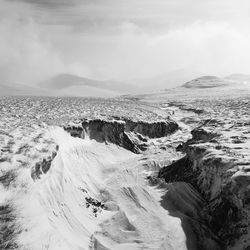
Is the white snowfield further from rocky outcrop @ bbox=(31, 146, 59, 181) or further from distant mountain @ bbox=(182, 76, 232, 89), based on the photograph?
distant mountain @ bbox=(182, 76, 232, 89)

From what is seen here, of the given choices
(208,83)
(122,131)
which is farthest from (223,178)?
(208,83)

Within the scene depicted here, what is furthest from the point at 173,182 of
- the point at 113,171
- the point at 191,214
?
A: the point at 113,171

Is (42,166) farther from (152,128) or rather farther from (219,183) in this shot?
(152,128)

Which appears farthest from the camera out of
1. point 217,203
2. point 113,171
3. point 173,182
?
point 113,171

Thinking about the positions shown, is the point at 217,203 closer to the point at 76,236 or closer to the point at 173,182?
the point at 173,182

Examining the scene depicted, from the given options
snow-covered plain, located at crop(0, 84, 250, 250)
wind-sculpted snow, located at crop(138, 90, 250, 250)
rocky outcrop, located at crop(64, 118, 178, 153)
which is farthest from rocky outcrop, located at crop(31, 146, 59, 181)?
wind-sculpted snow, located at crop(138, 90, 250, 250)

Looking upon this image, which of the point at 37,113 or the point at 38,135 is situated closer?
the point at 38,135

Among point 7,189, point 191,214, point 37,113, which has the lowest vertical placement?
point 191,214
